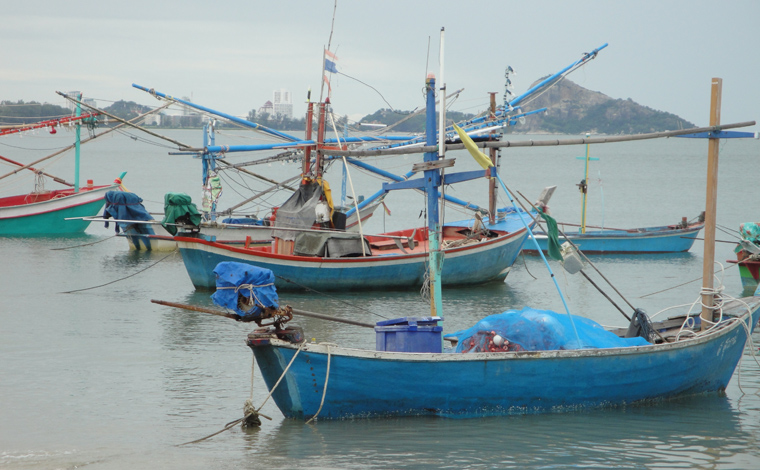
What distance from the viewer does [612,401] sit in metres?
10.5

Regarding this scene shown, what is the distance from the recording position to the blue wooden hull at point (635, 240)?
2684 centimetres

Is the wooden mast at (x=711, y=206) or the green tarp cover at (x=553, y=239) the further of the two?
the green tarp cover at (x=553, y=239)

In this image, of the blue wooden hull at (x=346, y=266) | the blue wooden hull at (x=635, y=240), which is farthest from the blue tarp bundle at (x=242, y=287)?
the blue wooden hull at (x=635, y=240)

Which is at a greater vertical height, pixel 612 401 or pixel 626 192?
pixel 626 192

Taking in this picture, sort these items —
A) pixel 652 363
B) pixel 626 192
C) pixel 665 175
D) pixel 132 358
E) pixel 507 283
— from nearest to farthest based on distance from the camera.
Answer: pixel 652 363 → pixel 132 358 → pixel 507 283 → pixel 626 192 → pixel 665 175

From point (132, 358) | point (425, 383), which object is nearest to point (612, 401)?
point (425, 383)

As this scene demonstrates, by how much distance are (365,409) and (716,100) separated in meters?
6.20

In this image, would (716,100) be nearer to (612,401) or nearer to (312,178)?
(612,401)

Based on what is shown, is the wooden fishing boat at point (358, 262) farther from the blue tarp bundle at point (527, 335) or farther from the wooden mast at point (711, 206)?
the blue tarp bundle at point (527, 335)

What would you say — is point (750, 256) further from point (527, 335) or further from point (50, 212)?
point (50, 212)

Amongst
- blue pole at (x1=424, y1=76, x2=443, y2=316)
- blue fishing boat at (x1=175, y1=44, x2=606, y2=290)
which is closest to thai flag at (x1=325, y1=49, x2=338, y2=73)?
blue fishing boat at (x1=175, y1=44, x2=606, y2=290)

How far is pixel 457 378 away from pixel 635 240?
19013 mm

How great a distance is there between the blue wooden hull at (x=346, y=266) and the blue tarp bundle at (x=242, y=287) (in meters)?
8.53

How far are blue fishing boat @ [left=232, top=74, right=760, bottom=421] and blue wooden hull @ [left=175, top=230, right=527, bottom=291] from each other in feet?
26.6
